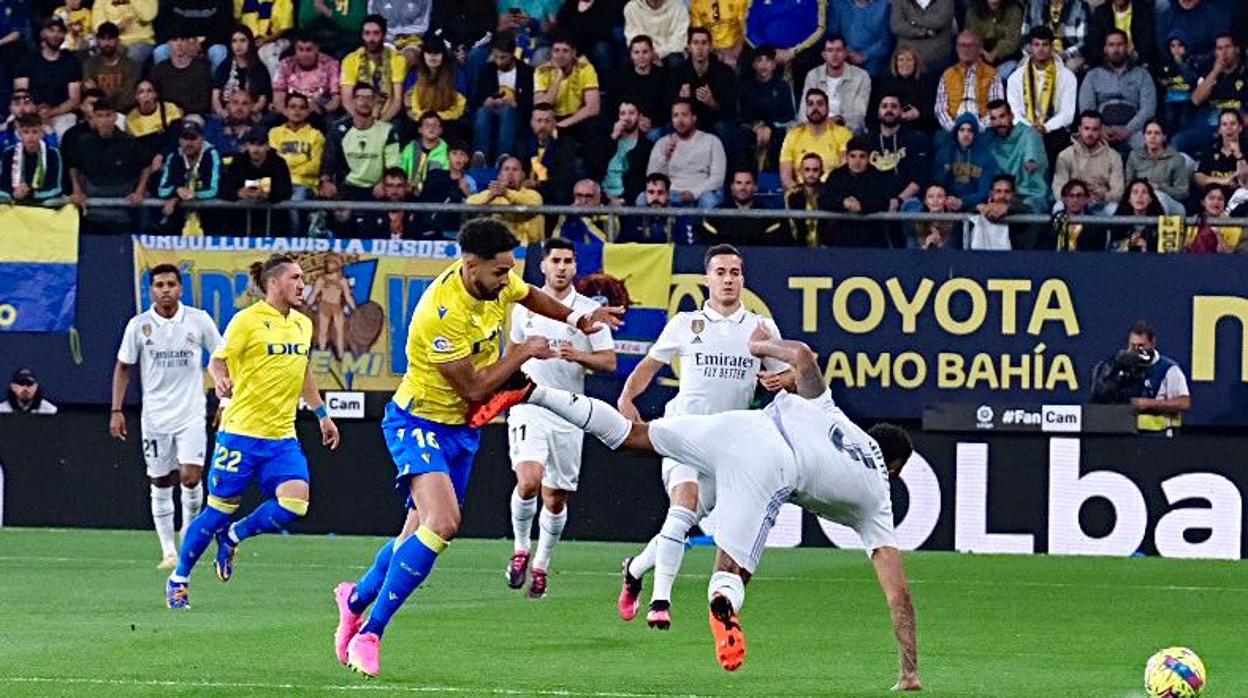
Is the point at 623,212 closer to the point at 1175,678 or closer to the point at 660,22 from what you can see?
the point at 660,22

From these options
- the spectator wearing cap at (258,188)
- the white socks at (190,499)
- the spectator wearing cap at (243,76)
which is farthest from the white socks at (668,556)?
the spectator wearing cap at (243,76)

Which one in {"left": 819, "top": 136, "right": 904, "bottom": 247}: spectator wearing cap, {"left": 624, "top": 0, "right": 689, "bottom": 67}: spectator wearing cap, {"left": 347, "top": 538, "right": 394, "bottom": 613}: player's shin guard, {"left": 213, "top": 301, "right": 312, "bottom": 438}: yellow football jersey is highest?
{"left": 624, "top": 0, "right": 689, "bottom": 67}: spectator wearing cap

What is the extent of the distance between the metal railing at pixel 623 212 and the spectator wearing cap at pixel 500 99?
134 cm

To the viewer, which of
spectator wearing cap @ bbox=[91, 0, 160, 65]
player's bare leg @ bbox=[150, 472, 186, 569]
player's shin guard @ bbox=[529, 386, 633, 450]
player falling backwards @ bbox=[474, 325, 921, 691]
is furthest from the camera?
spectator wearing cap @ bbox=[91, 0, 160, 65]

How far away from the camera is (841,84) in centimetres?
2328

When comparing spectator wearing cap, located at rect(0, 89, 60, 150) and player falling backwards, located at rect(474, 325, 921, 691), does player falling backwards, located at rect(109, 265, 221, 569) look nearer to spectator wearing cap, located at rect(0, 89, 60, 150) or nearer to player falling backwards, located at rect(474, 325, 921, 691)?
spectator wearing cap, located at rect(0, 89, 60, 150)

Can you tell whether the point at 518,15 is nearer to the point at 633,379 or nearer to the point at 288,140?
the point at 288,140

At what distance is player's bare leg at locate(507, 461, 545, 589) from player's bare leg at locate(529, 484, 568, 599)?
0.10m

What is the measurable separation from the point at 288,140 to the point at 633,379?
829 centimetres

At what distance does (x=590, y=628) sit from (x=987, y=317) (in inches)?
314

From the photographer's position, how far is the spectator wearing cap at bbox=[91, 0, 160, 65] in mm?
24984

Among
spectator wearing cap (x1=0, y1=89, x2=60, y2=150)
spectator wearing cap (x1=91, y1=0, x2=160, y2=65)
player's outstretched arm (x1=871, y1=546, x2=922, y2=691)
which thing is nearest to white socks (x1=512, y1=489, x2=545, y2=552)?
player's outstretched arm (x1=871, y1=546, x2=922, y2=691)

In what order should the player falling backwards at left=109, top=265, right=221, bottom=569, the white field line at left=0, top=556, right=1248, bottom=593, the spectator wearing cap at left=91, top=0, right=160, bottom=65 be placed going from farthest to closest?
the spectator wearing cap at left=91, top=0, right=160, bottom=65, the player falling backwards at left=109, top=265, right=221, bottom=569, the white field line at left=0, top=556, right=1248, bottom=593

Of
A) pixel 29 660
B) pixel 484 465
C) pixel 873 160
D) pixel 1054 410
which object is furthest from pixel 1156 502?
pixel 29 660
